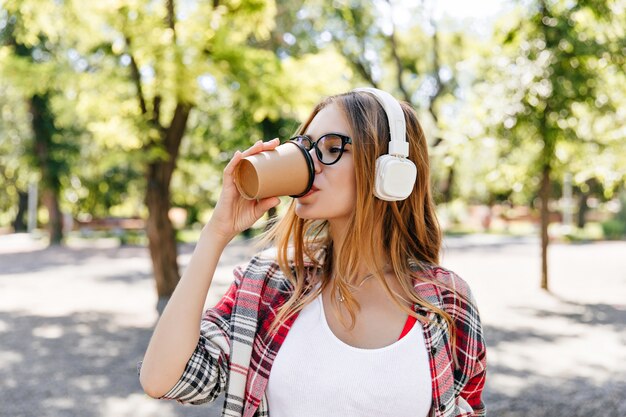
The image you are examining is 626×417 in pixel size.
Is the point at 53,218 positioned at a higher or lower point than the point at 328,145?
lower

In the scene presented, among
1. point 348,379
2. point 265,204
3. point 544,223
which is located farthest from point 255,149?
point 544,223

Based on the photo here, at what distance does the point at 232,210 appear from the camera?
156 cm

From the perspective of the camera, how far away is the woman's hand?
1.55m

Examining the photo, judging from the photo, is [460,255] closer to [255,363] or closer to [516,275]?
[516,275]

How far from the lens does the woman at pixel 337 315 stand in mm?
1516

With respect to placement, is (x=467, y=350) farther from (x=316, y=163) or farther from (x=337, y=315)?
(x=316, y=163)

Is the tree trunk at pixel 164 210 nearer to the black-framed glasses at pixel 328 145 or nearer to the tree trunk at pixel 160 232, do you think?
the tree trunk at pixel 160 232

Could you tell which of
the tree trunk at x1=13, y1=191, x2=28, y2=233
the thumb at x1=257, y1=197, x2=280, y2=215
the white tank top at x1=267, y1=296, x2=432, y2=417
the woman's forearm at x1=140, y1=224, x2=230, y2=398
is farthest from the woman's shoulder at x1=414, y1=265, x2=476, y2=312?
the tree trunk at x1=13, y1=191, x2=28, y2=233

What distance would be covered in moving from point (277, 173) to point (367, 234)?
1.40ft

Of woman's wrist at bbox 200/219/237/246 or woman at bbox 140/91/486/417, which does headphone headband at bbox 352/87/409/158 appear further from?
woman's wrist at bbox 200/219/237/246

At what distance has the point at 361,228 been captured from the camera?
1.72 meters

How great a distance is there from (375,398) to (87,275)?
13.0m

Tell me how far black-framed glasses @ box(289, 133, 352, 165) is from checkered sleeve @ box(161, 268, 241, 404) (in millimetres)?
454

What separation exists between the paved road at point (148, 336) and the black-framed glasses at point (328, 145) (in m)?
3.70
